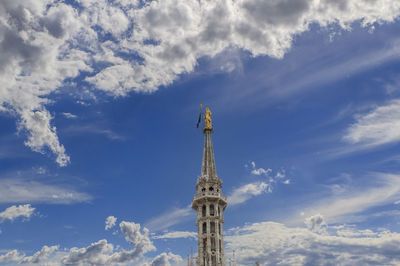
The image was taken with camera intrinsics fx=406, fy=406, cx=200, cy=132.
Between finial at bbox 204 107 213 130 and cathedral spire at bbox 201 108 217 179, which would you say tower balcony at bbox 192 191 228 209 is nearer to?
cathedral spire at bbox 201 108 217 179

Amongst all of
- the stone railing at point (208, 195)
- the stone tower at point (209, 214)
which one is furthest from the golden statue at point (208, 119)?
the stone railing at point (208, 195)

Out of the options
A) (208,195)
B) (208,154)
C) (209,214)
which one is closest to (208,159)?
(208,154)

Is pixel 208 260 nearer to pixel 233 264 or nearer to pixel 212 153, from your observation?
pixel 233 264

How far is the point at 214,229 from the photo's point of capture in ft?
393

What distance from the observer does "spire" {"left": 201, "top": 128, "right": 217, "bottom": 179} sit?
13098cm

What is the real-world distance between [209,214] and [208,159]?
20.3 metres

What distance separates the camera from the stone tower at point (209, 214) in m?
116

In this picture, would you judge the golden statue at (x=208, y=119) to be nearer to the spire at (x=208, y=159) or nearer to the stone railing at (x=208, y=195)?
the spire at (x=208, y=159)

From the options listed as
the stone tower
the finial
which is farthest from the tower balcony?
the finial

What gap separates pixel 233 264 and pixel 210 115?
53410 mm

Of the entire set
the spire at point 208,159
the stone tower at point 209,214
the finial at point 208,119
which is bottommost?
the stone tower at point 209,214

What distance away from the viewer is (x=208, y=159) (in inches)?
5320

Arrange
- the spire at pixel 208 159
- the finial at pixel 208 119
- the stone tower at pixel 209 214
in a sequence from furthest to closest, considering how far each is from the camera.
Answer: the finial at pixel 208 119 → the spire at pixel 208 159 → the stone tower at pixel 209 214

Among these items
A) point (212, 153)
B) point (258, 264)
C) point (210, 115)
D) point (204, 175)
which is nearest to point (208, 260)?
point (258, 264)
